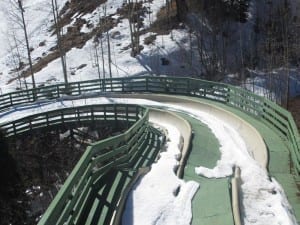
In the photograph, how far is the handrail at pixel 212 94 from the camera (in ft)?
51.5

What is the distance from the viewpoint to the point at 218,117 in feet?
72.6

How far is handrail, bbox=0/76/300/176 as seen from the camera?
51.5 ft

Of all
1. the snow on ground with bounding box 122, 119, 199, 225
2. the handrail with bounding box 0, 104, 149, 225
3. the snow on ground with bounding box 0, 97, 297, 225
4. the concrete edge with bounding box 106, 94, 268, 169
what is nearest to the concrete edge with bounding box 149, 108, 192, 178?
the snow on ground with bounding box 122, 119, 199, 225

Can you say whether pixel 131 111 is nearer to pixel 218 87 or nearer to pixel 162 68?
pixel 218 87

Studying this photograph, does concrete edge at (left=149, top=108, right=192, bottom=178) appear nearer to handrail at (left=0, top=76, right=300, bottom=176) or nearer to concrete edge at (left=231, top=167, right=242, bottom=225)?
concrete edge at (left=231, top=167, right=242, bottom=225)

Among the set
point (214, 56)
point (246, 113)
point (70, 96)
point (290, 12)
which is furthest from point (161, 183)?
point (290, 12)

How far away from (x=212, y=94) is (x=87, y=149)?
49.4 ft

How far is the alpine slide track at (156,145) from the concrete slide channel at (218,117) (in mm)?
28

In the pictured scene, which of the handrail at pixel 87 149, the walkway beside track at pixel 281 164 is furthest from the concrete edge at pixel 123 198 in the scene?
the walkway beside track at pixel 281 164

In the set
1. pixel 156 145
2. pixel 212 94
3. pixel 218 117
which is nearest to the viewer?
pixel 156 145

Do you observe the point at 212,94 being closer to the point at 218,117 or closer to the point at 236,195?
the point at 218,117

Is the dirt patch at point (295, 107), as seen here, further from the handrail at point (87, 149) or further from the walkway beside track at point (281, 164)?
the handrail at point (87, 149)

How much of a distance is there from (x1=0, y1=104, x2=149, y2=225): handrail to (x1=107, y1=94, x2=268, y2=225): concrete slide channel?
104 cm

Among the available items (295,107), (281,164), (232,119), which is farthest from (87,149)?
(295,107)
